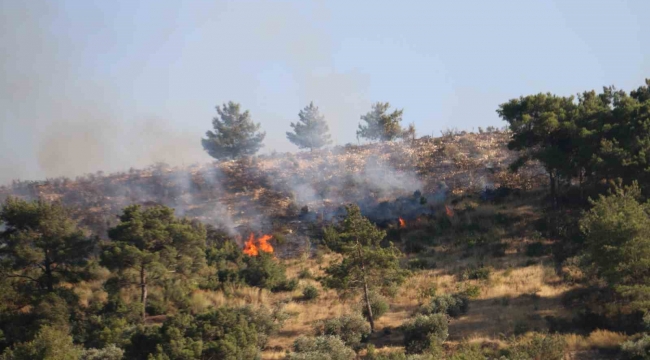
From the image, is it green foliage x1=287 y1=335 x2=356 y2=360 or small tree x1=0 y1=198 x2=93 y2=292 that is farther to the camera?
small tree x1=0 y1=198 x2=93 y2=292

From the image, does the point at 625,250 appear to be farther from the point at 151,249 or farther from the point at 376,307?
the point at 151,249

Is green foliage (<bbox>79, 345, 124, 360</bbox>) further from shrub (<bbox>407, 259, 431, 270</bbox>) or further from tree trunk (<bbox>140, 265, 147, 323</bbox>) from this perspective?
shrub (<bbox>407, 259, 431, 270</bbox>)

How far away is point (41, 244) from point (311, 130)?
37.3 m

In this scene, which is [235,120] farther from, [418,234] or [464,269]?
[464,269]

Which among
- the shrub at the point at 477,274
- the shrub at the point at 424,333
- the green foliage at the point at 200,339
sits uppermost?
the green foliage at the point at 200,339

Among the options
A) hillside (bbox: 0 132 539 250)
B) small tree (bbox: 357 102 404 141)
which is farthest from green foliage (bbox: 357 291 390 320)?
small tree (bbox: 357 102 404 141)

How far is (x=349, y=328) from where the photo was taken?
67.5ft

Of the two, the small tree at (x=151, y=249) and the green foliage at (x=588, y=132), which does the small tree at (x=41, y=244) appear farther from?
the green foliage at (x=588, y=132)

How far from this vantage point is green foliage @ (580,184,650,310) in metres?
18.7

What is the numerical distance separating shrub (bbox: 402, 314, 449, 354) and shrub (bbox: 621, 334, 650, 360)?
215 inches

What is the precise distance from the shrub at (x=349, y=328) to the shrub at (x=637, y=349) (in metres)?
8.32

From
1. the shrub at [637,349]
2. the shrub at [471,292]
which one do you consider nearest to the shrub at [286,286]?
the shrub at [471,292]

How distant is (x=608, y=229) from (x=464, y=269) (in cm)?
921

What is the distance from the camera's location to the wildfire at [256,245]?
33.4 meters
